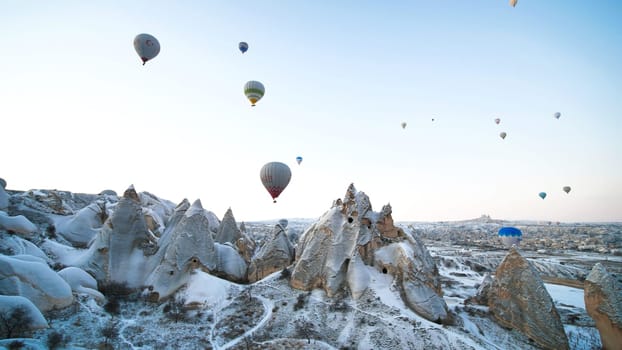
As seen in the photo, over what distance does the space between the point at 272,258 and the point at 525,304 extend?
58.3 ft

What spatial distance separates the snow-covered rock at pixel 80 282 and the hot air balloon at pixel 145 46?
1682 cm

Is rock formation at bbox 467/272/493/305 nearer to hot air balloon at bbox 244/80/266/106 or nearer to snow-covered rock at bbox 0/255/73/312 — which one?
hot air balloon at bbox 244/80/266/106

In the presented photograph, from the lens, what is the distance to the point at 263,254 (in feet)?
87.6

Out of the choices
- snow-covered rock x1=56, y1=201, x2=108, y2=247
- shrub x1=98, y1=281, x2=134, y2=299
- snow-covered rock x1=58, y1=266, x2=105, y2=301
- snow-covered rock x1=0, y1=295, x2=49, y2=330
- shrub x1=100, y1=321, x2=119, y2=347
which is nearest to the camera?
snow-covered rock x1=0, y1=295, x2=49, y2=330

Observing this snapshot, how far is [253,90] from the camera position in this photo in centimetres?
2909

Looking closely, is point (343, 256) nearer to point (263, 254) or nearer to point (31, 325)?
point (263, 254)

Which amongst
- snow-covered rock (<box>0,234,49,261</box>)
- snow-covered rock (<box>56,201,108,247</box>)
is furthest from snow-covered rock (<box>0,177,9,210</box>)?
snow-covered rock (<box>0,234,49,261</box>)

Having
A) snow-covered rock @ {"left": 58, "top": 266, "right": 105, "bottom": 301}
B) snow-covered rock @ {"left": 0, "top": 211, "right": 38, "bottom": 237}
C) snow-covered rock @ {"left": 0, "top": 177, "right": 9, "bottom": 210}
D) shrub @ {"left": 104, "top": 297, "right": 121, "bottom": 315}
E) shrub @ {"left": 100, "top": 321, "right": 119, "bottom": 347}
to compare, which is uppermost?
snow-covered rock @ {"left": 0, "top": 177, "right": 9, "bottom": 210}

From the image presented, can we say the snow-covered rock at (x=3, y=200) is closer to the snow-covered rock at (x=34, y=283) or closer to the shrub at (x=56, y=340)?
the snow-covered rock at (x=34, y=283)

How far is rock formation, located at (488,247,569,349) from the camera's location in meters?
17.5

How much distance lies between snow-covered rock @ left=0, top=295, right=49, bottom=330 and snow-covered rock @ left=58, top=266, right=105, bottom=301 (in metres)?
5.65

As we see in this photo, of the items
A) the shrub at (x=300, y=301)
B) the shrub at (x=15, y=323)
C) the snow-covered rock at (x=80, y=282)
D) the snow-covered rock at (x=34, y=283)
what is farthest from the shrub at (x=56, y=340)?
the shrub at (x=300, y=301)

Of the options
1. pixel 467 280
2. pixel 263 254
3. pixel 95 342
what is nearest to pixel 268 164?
pixel 263 254

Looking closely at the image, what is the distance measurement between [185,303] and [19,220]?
14383mm
